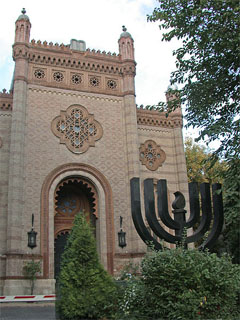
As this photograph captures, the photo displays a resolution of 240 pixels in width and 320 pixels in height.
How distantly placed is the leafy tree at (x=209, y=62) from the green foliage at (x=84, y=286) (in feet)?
19.0

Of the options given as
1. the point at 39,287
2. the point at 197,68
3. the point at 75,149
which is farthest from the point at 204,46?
the point at 39,287

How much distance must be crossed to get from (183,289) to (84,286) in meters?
2.31

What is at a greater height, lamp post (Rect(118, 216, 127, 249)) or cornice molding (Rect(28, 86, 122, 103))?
cornice molding (Rect(28, 86, 122, 103))

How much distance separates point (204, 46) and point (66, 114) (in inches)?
473

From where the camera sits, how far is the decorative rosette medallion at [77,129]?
898 inches

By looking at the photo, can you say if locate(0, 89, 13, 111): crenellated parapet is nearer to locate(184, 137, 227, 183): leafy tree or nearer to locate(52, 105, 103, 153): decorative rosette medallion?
locate(52, 105, 103, 153): decorative rosette medallion

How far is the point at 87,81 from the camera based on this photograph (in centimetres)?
2462

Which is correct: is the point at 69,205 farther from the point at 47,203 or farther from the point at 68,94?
the point at 68,94

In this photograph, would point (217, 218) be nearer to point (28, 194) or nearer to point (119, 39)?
point (28, 194)

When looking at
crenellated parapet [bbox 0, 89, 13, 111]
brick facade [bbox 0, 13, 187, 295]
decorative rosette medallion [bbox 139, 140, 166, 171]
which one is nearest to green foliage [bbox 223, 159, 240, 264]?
brick facade [bbox 0, 13, 187, 295]

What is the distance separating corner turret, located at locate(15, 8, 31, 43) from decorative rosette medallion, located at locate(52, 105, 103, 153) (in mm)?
5159

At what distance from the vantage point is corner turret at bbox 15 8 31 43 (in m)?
23.4

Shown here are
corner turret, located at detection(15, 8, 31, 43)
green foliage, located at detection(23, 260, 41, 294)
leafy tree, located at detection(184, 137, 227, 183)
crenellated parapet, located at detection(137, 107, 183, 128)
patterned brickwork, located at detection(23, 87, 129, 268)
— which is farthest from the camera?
leafy tree, located at detection(184, 137, 227, 183)

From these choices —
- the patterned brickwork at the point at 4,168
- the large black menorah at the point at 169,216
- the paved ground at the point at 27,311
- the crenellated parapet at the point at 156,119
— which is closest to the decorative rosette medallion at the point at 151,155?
the crenellated parapet at the point at 156,119
